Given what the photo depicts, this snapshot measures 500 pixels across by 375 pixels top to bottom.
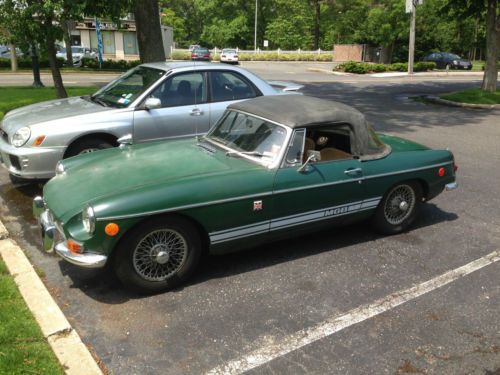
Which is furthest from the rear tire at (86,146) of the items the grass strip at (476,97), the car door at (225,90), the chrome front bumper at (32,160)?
the grass strip at (476,97)

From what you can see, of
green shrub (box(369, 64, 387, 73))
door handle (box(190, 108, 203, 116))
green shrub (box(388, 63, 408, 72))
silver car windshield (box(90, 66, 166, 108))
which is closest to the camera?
silver car windshield (box(90, 66, 166, 108))

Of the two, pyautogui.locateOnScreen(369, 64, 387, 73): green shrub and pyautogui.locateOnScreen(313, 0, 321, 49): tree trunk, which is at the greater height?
pyautogui.locateOnScreen(313, 0, 321, 49): tree trunk

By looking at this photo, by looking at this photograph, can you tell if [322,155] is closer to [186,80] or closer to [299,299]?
[299,299]

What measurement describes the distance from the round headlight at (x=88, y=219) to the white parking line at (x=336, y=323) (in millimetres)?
1381

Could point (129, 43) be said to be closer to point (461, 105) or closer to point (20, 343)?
point (461, 105)

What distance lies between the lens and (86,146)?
20.8 ft

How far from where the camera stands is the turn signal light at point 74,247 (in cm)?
371

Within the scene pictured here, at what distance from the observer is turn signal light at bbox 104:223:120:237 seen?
144 inches

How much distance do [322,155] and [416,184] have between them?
3.89ft

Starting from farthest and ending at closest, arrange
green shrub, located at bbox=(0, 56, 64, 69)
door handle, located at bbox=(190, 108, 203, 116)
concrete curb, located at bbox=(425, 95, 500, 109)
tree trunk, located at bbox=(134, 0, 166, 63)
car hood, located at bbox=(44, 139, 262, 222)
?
green shrub, located at bbox=(0, 56, 64, 69) → concrete curb, located at bbox=(425, 95, 500, 109) → tree trunk, located at bbox=(134, 0, 166, 63) → door handle, located at bbox=(190, 108, 203, 116) → car hood, located at bbox=(44, 139, 262, 222)

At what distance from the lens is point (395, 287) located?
14.0 feet

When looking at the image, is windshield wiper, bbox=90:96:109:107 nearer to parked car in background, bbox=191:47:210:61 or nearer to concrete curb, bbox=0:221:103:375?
concrete curb, bbox=0:221:103:375

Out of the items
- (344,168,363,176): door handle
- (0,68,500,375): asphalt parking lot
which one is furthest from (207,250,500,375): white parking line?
(344,168,363,176): door handle

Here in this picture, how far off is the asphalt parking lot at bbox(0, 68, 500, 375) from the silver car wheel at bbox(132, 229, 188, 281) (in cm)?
21
